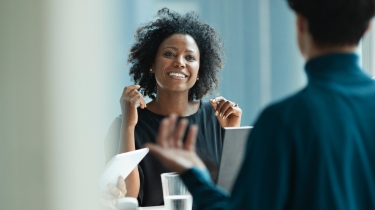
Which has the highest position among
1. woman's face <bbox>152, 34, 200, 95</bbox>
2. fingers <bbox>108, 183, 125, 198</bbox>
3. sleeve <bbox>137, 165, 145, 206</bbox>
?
woman's face <bbox>152, 34, 200, 95</bbox>

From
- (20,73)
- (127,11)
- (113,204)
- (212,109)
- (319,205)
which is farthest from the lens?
(127,11)

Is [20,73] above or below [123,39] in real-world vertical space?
below

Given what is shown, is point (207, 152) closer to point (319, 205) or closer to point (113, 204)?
point (113, 204)

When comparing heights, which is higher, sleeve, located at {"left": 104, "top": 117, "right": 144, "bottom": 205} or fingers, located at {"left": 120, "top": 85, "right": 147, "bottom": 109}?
fingers, located at {"left": 120, "top": 85, "right": 147, "bottom": 109}

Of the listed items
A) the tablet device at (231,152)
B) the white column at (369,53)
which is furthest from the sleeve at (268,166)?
the white column at (369,53)

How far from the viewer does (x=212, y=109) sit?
233 centimetres

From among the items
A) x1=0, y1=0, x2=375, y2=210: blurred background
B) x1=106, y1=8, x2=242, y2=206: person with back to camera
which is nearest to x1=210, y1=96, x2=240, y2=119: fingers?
x1=106, y1=8, x2=242, y2=206: person with back to camera

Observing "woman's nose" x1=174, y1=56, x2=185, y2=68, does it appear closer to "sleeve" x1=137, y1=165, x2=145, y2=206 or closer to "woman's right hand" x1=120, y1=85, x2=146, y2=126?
"woman's right hand" x1=120, y1=85, x2=146, y2=126

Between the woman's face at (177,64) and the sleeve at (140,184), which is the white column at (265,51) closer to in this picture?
the woman's face at (177,64)

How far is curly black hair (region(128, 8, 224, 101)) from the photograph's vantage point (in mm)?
2357

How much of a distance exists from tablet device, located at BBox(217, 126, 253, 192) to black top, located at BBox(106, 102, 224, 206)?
2.24 feet

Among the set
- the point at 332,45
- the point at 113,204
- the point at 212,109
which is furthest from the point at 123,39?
the point at 332,45

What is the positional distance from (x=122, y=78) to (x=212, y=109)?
853 mm

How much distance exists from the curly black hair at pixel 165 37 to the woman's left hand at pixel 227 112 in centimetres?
27
